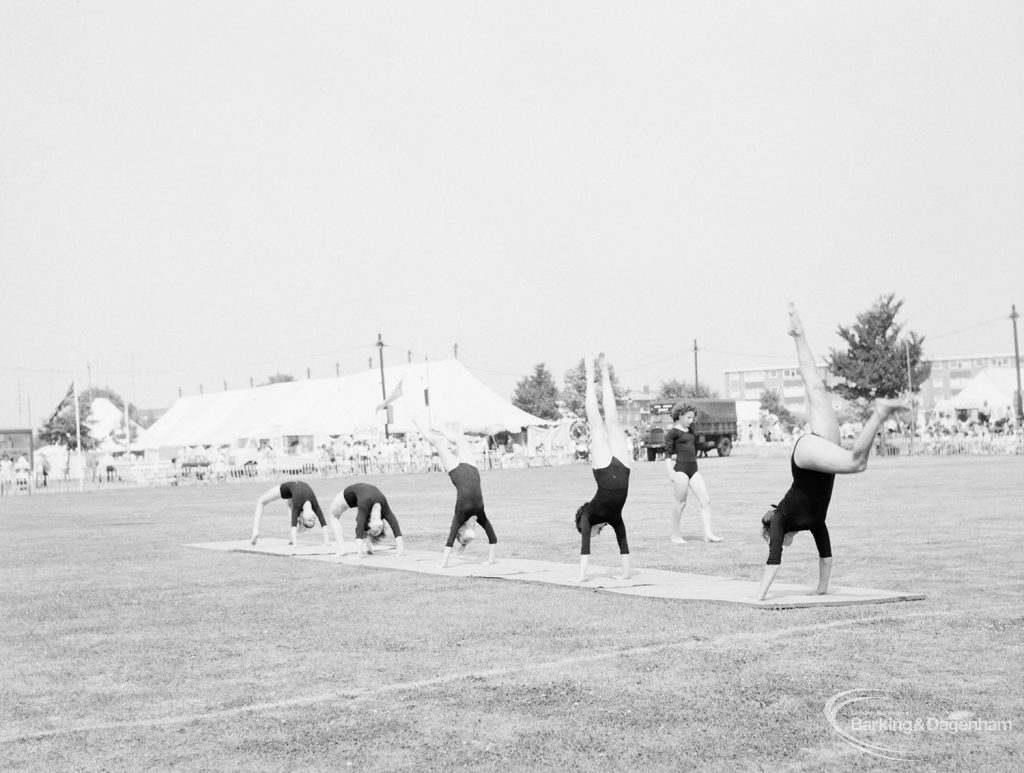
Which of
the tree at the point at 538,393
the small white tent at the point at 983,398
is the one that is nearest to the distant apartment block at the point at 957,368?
the tree at the point at 538,393

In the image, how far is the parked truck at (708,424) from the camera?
6184cm

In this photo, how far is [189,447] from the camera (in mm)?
66562

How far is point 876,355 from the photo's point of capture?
209 feet

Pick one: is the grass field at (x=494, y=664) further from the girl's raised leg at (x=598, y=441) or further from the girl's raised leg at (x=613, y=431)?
the girl's raised leg at (x=613, y=431)

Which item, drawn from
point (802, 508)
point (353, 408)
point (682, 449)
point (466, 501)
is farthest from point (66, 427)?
point (802, 508)

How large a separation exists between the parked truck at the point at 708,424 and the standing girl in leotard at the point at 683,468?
43729mm

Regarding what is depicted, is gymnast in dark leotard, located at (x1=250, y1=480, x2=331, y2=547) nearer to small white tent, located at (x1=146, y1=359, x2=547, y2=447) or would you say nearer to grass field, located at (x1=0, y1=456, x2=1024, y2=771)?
grass field, located at (x1=0, y1=456, x2=1024, y2=771)

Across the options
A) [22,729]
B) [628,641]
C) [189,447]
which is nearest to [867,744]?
[628,641]

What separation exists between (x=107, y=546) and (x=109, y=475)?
40.1 meters

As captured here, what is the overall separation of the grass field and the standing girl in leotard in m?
0.80

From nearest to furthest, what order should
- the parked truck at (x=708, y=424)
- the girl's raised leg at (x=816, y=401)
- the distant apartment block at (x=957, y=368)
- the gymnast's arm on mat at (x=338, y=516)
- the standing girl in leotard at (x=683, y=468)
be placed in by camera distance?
1. the girl's raised leg at (x=816, y=401)
2. the gymnast's arm on mat at (x=338, y=516)
3. the standing girl in leotard at (x=683, y=468)
4. the parked truck at (x=708, y=424)
5. the distant apartment block at (x=957, y=368)

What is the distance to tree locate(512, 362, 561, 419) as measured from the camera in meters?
100

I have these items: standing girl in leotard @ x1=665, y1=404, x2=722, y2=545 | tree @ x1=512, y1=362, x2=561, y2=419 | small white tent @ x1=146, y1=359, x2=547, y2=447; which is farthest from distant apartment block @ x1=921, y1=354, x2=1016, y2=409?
standing girl in leotard @ x1=665, y1=404, x2=722, y2=545

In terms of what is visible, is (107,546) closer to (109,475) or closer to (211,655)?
(211,655)
